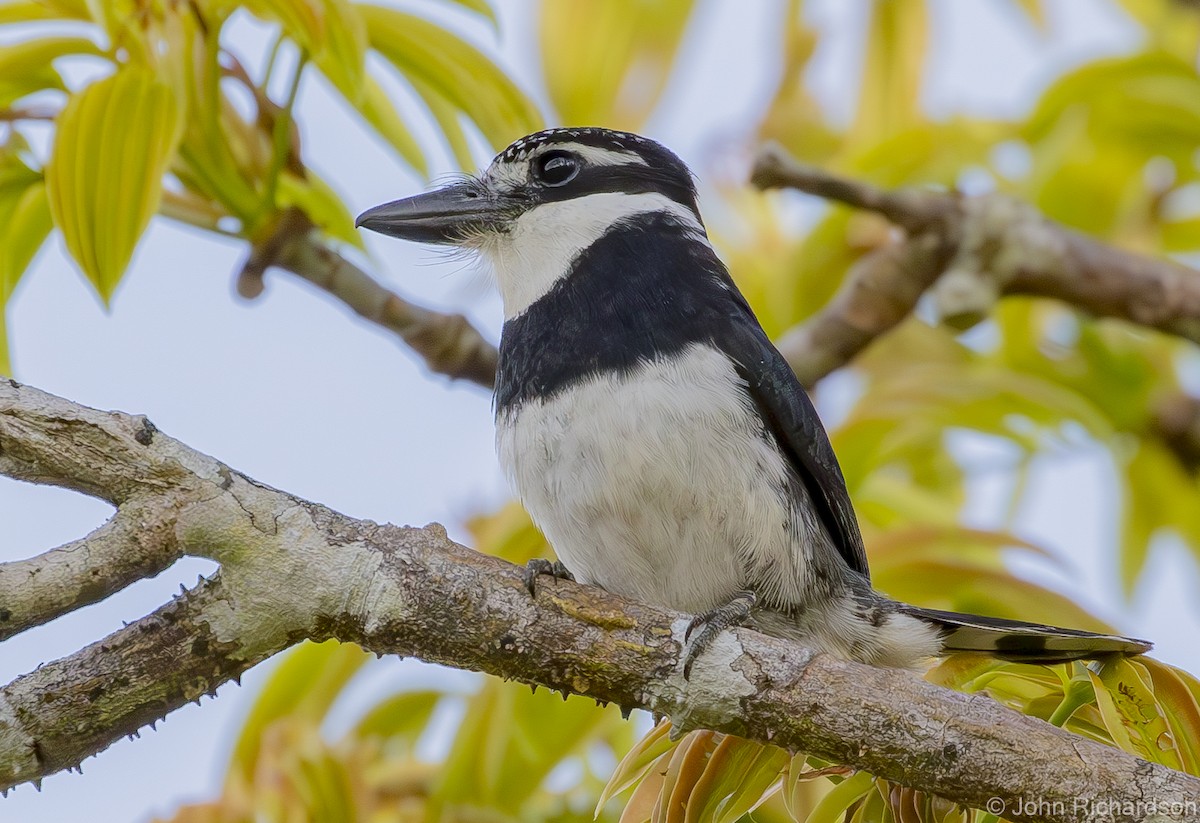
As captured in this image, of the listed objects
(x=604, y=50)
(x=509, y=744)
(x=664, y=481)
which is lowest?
(x=509, y=744)

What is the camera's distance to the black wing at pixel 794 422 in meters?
2.39

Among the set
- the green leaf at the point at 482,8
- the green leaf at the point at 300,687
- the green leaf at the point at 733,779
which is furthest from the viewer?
the green leaf at the point at 300,687

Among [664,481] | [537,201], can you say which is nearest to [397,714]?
[664,481]

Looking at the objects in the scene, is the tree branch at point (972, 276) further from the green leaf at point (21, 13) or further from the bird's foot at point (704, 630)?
the green leaf at point (21, 13)

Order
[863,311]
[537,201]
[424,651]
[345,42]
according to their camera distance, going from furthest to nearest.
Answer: [863,311] < [537,201] < [345,42] < [424,651]

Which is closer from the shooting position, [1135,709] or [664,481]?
[1135,709]

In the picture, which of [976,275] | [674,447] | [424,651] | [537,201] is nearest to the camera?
[424,651]

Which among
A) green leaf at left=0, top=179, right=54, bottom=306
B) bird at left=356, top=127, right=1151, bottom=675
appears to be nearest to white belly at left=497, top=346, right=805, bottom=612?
bird at left=356, top=127, right=1151, bottom=675

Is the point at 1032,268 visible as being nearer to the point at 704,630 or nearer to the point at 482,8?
the point at 482,8

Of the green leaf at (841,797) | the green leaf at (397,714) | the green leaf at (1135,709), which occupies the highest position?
the green leaf at (397,714)

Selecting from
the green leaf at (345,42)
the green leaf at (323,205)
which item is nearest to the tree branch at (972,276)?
the green leaf at (323,205)

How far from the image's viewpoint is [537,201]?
2.71m

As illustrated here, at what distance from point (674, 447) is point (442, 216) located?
2.52ft

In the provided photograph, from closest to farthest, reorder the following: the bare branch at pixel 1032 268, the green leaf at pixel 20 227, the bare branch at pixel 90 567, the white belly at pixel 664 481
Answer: the bare branch at pixel 90 567
the white belly at pixel 664 481
the green leaf at pixel 20 227
the bare branch at pixel 1032 268
